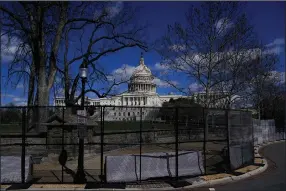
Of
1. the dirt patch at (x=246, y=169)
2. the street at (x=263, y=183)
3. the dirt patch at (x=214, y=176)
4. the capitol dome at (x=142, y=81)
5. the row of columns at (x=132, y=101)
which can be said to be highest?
the capitol dome at (x=142, y=81)

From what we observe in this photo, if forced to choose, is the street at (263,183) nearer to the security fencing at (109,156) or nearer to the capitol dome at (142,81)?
the security fencing at (109,156)

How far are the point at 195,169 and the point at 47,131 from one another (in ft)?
30.9

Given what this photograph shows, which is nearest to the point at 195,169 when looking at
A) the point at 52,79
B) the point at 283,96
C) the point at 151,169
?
the point at 151,169

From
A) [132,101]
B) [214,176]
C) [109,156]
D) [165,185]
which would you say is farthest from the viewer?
[132,101]

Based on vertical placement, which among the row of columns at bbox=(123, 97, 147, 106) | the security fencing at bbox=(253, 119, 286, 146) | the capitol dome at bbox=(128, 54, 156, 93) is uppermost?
the capitol dome at bbox=(128, 54, 156, 93)

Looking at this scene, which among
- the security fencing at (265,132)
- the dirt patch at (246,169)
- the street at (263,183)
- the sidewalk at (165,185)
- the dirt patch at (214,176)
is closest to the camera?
the sidewalk at (165,185)

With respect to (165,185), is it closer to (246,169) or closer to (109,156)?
(109,156)

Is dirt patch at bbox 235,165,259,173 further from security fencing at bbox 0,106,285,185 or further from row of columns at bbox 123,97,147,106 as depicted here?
row of columns at bbox 123,97,147,106

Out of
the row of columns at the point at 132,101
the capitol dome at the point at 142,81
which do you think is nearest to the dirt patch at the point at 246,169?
the row of columns at the point at 132,101

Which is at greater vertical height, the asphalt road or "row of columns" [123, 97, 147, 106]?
"row of columns" [123, 97, 147, 106]

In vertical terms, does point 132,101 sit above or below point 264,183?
above

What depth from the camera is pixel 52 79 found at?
24359mm

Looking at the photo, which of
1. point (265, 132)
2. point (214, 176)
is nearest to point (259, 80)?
point (265, 132)

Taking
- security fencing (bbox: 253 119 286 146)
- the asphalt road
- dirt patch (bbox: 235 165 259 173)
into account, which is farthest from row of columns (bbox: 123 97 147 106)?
the asphalt road
